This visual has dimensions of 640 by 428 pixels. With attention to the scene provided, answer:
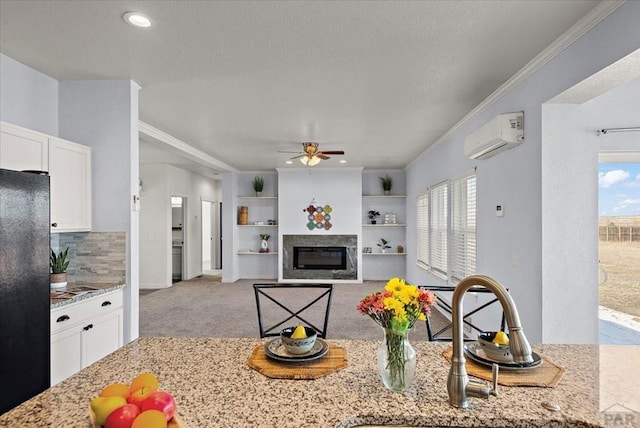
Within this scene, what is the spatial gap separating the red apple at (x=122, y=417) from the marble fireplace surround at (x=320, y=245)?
24.5 feet

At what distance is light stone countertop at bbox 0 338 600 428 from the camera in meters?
1.05

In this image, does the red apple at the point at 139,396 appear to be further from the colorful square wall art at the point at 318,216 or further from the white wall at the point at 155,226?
the colorful square wall art at the point at 318,216

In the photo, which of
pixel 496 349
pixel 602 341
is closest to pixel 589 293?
pixel 602 341

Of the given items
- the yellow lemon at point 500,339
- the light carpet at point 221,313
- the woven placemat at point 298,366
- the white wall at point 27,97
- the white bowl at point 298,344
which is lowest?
the light carpet at point 221,313

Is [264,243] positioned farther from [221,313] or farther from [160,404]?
[160,404]

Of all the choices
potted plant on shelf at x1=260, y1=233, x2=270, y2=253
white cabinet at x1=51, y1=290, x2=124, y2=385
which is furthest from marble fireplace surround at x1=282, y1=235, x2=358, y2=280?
white cabinet at x1=51, y1=290, x2=124, y2=385

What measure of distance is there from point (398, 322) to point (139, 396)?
75 centimetres

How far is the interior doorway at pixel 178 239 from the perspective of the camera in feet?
28.6

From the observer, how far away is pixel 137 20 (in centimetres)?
219

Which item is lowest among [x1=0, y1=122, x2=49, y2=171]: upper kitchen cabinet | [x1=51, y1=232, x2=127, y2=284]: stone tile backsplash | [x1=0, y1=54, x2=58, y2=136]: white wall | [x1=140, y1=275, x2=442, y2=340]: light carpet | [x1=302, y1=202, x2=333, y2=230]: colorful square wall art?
[x1=140, y1=275, x2=442, y2=340]: light carpet

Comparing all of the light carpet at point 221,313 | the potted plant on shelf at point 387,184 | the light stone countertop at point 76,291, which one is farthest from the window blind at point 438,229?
the light stone countertop at point 76,291

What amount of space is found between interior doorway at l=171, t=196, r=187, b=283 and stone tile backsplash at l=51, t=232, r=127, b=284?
556cm

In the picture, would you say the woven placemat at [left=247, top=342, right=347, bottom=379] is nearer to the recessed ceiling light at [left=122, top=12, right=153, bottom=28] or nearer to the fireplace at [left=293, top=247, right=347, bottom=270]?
the recessed ceiling light at [left=122, top=12, right=153, bottom=28]

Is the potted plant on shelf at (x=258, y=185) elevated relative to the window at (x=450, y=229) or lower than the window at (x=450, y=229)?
elevated
